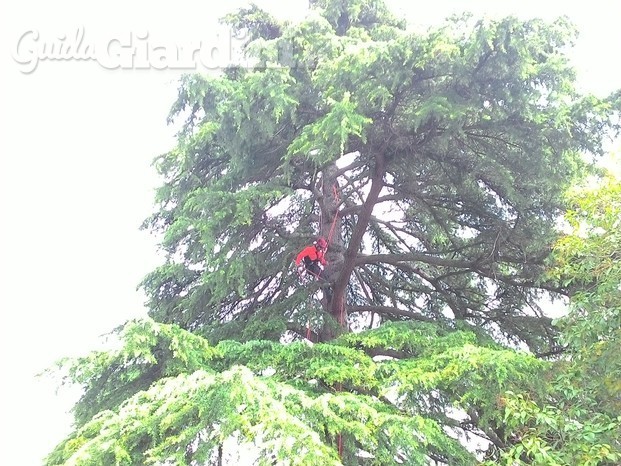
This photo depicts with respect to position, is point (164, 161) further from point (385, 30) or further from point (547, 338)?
point (547, 338)

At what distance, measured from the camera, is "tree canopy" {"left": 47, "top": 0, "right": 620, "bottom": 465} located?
3.39m

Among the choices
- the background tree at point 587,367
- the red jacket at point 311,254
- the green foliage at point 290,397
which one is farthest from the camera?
the red jacket at point 311,254

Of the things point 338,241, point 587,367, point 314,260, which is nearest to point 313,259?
point 314,260

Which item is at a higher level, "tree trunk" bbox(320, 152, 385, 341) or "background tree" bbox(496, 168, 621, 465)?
"tree trunk" bbox(320, 152, 385, 341)

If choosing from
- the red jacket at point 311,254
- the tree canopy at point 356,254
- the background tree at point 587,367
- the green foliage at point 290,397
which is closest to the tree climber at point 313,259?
the red jacket at point 311,254

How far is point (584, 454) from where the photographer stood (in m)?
3.21

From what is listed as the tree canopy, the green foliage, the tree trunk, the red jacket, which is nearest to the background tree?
the tree canopy

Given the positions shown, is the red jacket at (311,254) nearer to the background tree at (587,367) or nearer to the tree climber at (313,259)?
the tree climber at (313,259)

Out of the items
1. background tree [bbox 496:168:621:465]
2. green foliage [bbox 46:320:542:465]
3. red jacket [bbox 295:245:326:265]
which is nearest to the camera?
green foliage [bbox 46:320:542:465]

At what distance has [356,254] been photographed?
697 cm

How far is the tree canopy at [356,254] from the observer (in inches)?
133

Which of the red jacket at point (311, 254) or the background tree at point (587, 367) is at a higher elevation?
the red jacket at point (311, 254)

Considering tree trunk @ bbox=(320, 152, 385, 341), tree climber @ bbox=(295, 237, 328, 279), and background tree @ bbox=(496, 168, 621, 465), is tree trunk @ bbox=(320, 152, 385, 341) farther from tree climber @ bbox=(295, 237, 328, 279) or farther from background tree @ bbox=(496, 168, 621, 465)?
background tree @ bbox=(496, 168, 621, 465)

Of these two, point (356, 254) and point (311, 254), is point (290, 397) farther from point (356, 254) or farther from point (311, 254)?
point (356, 254)
